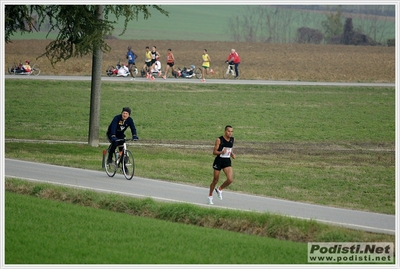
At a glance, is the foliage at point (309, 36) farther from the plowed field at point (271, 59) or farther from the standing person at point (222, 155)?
the standing person at point (222, 155)

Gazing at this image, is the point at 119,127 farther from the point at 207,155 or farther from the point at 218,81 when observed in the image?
the point at 218,81

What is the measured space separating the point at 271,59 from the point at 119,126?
50.5 metres

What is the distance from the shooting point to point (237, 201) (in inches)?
699

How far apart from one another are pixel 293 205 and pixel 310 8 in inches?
5291

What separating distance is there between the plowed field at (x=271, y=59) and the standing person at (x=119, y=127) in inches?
1132

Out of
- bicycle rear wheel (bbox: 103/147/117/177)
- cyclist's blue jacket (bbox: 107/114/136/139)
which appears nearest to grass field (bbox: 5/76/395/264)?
bicycle rear wheel (bbox: 103/147/117/177)

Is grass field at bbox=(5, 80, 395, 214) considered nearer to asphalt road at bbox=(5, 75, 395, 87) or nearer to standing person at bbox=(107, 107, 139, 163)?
standing person at bbox=(107, 107, 139, 163)

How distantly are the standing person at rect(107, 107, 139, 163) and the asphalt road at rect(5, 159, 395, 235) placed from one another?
2.98ft

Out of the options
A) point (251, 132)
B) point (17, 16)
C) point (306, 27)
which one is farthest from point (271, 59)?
point (306, 27)

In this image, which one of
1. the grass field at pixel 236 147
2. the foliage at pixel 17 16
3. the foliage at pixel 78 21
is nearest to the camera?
the grass field at pixel 236 147

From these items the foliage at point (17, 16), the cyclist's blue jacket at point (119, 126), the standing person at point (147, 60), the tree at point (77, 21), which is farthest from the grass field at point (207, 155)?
the foliage at point (17, 16)

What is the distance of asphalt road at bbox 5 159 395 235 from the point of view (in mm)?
15742

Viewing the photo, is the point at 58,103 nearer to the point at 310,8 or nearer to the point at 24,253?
the point at 24,253

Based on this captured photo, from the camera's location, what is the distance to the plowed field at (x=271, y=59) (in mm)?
55000
